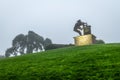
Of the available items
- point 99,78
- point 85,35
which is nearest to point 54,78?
point 99,78

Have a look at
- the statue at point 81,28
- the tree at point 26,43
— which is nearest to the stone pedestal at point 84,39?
the statue at point 81,28

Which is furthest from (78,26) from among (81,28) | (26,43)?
(26,43)

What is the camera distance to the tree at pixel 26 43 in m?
93.9

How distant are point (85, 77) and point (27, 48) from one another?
8150 cm

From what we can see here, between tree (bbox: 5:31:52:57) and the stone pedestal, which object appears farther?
tree (bbox: 5:31:52:57)

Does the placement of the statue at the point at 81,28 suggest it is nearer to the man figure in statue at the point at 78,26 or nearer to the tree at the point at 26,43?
the man figure in statue at the point at 78,26

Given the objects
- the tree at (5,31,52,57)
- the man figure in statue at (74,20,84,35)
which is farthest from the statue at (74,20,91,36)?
the tree at (5,31,52,57)

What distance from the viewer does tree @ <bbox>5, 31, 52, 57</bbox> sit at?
93.9m

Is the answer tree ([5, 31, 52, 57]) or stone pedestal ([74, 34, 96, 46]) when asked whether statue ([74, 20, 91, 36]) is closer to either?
stone pedestal ([74, 34, 96, 46])

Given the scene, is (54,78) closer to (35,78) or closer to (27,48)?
(35,78)

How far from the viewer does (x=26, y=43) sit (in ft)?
318

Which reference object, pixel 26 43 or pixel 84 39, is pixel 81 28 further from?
pixel 26 43

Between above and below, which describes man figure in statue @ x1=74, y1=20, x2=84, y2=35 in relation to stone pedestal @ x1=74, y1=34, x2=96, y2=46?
above

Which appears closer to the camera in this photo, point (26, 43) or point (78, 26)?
point (78, 26)
